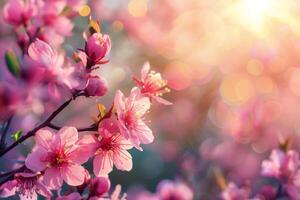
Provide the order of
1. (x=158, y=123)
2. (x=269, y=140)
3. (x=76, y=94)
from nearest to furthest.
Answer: (x=76, y=94)
(x=269, y=140)
(x=158, y=123)

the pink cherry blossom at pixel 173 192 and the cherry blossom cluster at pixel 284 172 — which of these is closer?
the cherry blossom cluster at pixel 284 172

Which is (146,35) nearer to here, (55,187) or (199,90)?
(199,90)

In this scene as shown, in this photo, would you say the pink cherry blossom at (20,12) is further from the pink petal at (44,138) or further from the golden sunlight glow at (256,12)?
the golden sunlight glow at (256,12)

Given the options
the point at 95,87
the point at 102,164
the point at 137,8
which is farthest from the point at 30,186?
the point at 137,8

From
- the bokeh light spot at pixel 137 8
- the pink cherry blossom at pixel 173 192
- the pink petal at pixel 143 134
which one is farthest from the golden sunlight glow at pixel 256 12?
the pink petal at pixel 143 134

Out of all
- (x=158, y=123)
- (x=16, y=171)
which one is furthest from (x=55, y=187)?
(x=158, y=123)

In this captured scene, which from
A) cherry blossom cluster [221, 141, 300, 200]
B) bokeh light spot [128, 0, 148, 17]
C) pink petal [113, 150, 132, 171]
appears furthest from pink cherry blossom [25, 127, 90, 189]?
bokeh light spot [128, 0, 148, 17]
